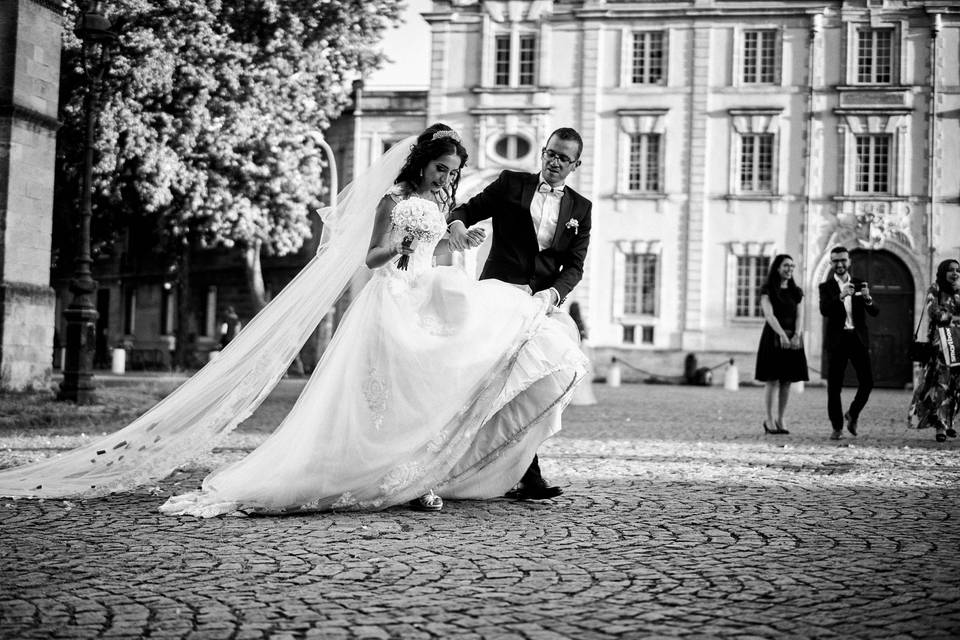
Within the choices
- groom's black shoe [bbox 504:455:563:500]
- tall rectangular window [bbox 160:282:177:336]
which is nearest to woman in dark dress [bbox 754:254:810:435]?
groom's black shoe [bbox 504:455:563:500]

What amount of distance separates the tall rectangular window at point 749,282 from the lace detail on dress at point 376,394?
32.4 meters

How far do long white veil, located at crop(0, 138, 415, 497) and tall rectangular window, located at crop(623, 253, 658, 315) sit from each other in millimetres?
31464

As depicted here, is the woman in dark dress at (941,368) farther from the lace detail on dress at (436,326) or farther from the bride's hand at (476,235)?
the lace detail on dress at (436,326)

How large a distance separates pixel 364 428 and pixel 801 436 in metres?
8.53

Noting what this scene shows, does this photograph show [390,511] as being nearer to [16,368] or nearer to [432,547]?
[432,547]

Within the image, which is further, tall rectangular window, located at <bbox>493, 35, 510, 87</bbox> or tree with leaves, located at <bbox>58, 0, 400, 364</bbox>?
tall rectangular window, located at <bbox>493, 35, 510, 87</bbox>

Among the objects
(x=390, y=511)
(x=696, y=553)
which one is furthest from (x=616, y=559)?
(x=390, y=511)

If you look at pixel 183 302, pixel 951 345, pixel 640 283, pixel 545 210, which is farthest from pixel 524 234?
pixel 640 283

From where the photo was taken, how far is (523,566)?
16.9ft

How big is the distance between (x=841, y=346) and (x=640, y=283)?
25476 millimetres

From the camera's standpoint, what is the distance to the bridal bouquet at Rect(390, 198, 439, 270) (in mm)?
7113

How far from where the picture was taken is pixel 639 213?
127 ft

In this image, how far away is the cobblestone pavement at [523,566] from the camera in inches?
162

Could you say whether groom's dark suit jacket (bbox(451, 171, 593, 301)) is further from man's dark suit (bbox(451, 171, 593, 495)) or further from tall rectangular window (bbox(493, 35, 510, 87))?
tall rectangular window (bbox(493, 35, 510, 87))
